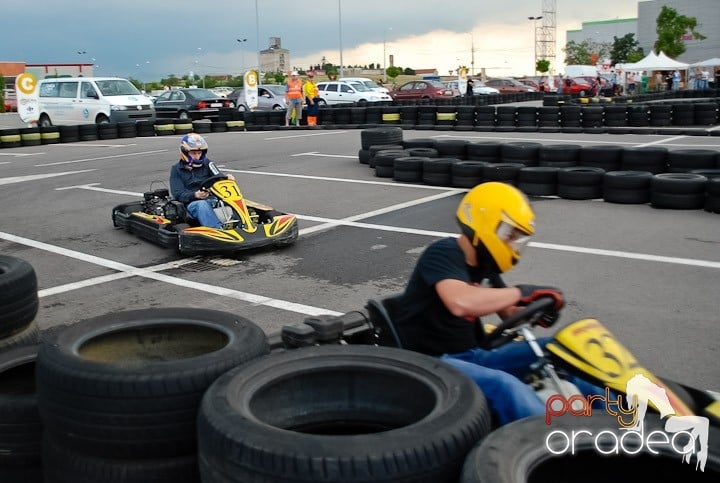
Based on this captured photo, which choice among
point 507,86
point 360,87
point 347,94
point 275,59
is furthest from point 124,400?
point 275,59

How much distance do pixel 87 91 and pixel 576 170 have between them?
17.8 m

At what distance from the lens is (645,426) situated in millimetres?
2484

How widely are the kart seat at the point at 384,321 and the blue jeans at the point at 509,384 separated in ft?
0.97

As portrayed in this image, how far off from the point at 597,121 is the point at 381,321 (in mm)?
18035

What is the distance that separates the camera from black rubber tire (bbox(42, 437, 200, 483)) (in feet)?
9.23

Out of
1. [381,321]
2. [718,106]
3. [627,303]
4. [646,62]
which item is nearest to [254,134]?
[718,106]

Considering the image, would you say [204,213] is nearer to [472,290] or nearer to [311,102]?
[472,290]

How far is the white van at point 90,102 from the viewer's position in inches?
922

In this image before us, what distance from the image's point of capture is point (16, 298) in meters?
4.34

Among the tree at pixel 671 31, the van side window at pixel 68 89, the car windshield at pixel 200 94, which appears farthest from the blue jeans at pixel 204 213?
the tree at pixel 671 31

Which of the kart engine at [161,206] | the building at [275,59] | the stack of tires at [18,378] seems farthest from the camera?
the building at [275,59]

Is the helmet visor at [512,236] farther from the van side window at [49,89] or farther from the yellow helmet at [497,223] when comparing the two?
the van side window at [49,89]

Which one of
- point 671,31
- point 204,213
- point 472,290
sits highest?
point 671,31

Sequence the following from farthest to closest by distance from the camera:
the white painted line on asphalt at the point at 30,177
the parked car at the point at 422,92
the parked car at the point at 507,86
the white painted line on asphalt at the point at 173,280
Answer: the parked car at the point at 507,86 < the parked car at the point at 422,92 < the white painted line on asphalt at the point at 30,177 < the white painted line on asphalt at the point at 173,280
